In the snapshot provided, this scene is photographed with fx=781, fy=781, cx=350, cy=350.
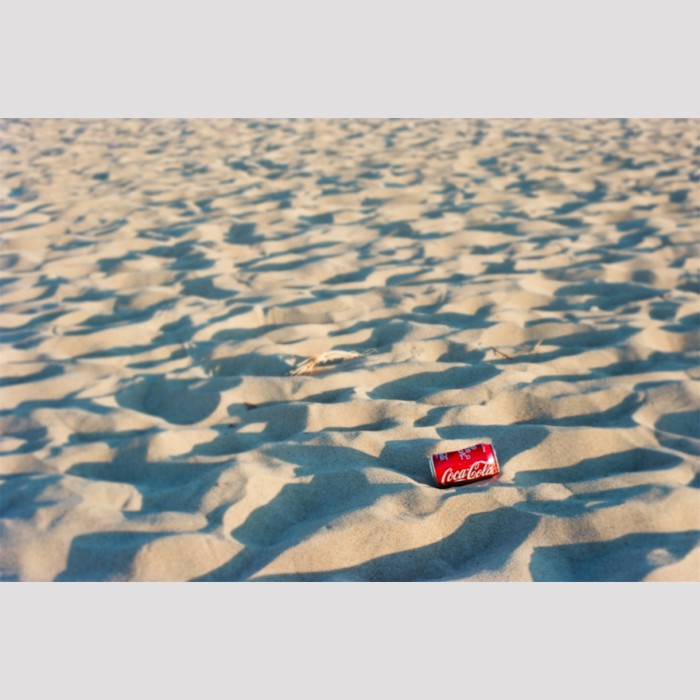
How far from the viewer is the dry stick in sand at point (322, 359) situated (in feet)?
9.38

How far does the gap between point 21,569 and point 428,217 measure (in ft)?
10.7

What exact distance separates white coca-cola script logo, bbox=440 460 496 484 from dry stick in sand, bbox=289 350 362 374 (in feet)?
2.80

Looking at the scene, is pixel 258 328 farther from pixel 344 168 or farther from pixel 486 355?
pixel 344 168

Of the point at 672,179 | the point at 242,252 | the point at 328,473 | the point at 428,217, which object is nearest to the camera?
the point at 328,473

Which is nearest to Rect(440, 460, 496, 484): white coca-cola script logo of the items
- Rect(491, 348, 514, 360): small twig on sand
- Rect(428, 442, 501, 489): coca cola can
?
Rect(428, 442, 501, 489): coca cola can

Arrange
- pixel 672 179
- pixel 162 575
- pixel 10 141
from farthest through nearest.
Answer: pixel 10 141, pixel 672 179, pixel 162 575

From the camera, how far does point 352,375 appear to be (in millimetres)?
2766

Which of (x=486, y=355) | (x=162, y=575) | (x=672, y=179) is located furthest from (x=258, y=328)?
(x=672, y=179)

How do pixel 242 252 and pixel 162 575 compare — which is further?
pixel 242 252

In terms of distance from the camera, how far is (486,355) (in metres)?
2.93

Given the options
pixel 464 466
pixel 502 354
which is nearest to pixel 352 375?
pixel 502 354

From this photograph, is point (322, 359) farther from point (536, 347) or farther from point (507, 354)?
point (536, 347)

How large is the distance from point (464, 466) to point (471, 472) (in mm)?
26

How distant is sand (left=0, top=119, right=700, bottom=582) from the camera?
1.99 m
